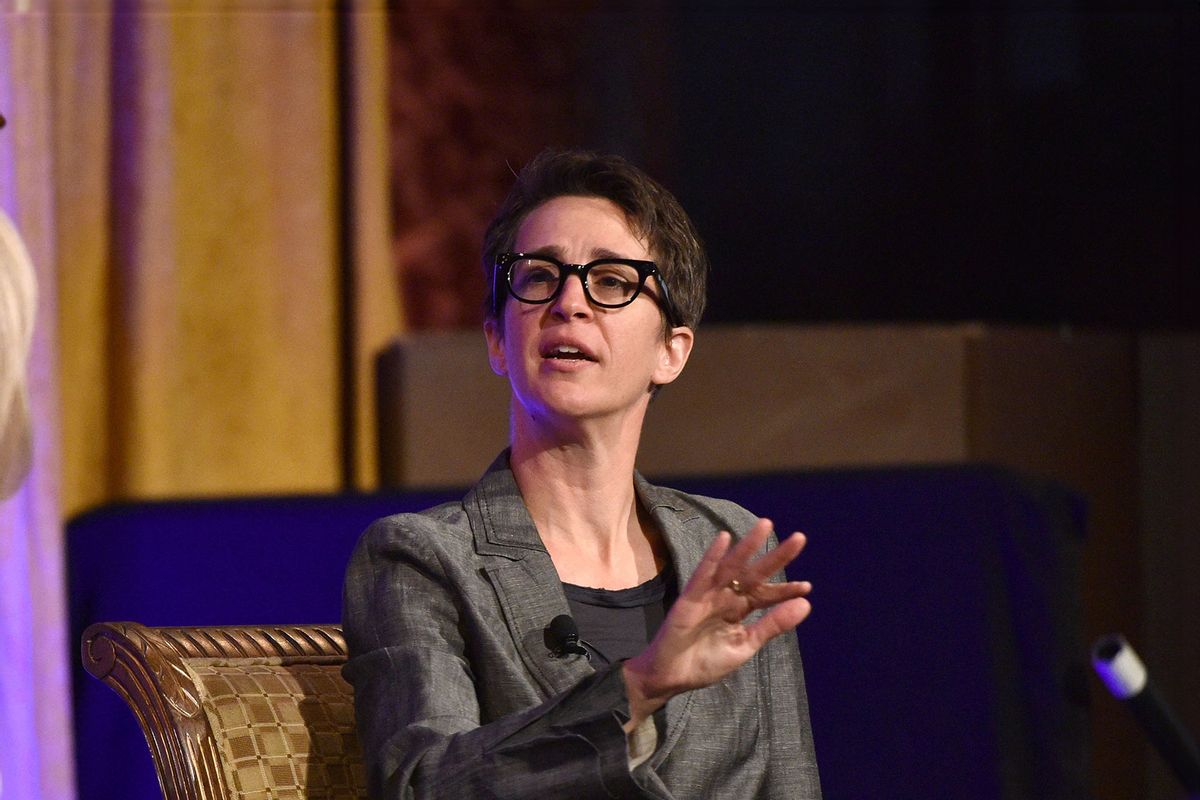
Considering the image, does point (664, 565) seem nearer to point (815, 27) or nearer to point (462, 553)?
point (462, 553)

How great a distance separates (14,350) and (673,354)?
1242 mm

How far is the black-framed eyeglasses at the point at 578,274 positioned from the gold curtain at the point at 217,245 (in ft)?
3.94

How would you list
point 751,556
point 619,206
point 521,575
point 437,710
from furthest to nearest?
point 619,206
point 521,575
point 437,710
point 751,556

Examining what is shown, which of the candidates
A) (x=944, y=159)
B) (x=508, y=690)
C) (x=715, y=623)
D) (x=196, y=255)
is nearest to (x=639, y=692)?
(x=715, y=623)

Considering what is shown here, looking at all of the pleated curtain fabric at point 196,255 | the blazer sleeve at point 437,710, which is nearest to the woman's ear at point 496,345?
the blazer sleeve at point 437,710

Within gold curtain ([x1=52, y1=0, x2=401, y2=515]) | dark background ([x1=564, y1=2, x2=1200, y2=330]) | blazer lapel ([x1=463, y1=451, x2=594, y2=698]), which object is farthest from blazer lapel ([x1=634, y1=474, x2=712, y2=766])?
dark background ([x1=564, y1=2, x2=1200, y2=330])

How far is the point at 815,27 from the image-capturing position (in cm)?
321

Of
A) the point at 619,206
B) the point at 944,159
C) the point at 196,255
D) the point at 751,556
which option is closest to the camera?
the point at 751,556

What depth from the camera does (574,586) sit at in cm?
151

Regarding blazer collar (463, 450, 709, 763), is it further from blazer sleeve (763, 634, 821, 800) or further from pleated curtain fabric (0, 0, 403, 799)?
pleated curtain fabric (0, 0, 403, 799)

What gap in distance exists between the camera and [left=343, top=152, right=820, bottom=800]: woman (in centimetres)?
123

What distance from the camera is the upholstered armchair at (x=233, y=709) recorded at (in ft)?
4.74

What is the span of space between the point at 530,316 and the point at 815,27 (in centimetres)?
197

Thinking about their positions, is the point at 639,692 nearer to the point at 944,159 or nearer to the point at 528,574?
the point at 528,574
